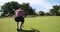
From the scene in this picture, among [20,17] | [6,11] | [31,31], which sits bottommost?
[6,11]

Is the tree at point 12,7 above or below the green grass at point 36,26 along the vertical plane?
below

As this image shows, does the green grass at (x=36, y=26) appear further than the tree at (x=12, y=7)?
No

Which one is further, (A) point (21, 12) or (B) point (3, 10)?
(B) point (3, 10)

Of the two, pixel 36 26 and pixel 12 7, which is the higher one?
pixel 36 26

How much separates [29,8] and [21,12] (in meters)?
73.8

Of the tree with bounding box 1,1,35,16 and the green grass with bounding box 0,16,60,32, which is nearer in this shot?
the green grass with bounding box 0,16,60,32

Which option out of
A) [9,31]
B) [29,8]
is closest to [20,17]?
[9,31]

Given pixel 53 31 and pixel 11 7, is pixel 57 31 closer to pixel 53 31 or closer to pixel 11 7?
pixel 53 31

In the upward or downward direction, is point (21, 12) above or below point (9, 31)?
above

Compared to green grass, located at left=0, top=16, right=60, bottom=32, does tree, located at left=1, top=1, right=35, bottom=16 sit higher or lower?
lower

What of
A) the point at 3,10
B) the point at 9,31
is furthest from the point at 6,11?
the point at 9,31

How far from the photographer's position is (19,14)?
10.8 m

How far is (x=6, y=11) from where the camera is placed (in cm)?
8512

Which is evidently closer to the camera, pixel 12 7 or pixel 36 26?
pixel 36 26
